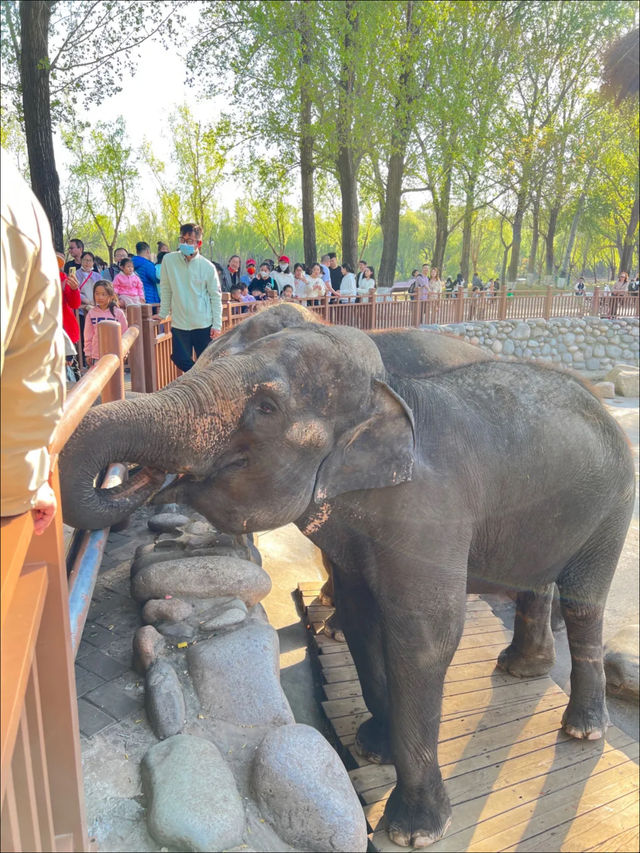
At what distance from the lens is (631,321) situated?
64.0ft

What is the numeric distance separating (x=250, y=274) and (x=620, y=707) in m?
11.0

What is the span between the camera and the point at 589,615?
11.7ft

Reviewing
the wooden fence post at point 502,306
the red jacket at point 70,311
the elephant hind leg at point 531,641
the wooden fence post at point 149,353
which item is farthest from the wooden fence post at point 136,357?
the wooden fence post at point 502,306

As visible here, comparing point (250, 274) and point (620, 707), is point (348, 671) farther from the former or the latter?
point (250, 274)

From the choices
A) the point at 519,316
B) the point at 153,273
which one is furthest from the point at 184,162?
the point at 153,273

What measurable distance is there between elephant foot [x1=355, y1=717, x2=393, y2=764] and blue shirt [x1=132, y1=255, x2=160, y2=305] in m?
7.42

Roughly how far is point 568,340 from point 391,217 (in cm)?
604

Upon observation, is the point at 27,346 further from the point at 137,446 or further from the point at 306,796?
the point at 306,796

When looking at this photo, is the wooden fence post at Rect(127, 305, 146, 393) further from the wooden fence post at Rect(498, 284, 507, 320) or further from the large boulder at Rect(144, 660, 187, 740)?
the wooden fence post at Rect(498, 284, 507, 320)

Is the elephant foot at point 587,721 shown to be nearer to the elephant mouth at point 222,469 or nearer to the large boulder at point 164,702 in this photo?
the large boulder at point 164,702

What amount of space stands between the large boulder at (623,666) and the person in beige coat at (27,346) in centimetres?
438

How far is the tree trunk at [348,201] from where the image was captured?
17812 mm

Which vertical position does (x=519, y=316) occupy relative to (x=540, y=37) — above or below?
below

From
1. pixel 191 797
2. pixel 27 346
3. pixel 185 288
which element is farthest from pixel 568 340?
pixel 27 346
